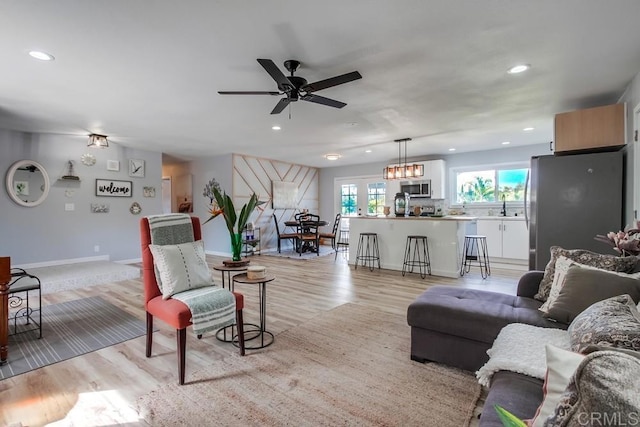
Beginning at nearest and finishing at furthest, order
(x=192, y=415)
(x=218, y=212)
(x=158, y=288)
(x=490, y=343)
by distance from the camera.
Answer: (x=192, y=415)
(x=490, y=343)
(x=158, y=288)
(x=218, y=212)

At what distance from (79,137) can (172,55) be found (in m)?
4.49

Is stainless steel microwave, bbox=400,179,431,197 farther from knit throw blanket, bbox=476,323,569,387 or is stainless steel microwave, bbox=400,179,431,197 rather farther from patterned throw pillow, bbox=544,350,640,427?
patterned throw pillow, bbox=544,350,640,427

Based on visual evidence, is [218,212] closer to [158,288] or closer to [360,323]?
[158,288]

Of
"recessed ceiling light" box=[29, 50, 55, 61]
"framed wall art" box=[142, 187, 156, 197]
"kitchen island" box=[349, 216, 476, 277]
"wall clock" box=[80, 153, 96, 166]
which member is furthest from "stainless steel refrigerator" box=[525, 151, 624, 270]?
"wall clock" box=[80, 153, 96, 166]

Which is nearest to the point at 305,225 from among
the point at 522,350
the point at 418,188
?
the point at 418,188

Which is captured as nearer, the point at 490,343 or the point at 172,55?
the point at 490,343

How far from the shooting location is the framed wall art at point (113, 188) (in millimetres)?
6055

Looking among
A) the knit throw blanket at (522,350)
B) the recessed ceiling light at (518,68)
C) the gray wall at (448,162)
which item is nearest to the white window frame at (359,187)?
the gray wall at (448,162)

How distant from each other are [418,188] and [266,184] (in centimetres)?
394

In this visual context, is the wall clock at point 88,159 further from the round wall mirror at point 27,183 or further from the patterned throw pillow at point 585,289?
the patterned throw pillow at point 585,289

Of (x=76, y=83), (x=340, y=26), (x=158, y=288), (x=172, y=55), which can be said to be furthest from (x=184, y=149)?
(x=340, y=26)

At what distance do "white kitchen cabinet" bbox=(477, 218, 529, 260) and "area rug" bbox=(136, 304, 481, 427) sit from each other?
4693mm

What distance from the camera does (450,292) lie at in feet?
8.46

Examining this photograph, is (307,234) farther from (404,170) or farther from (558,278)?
(558,278)
